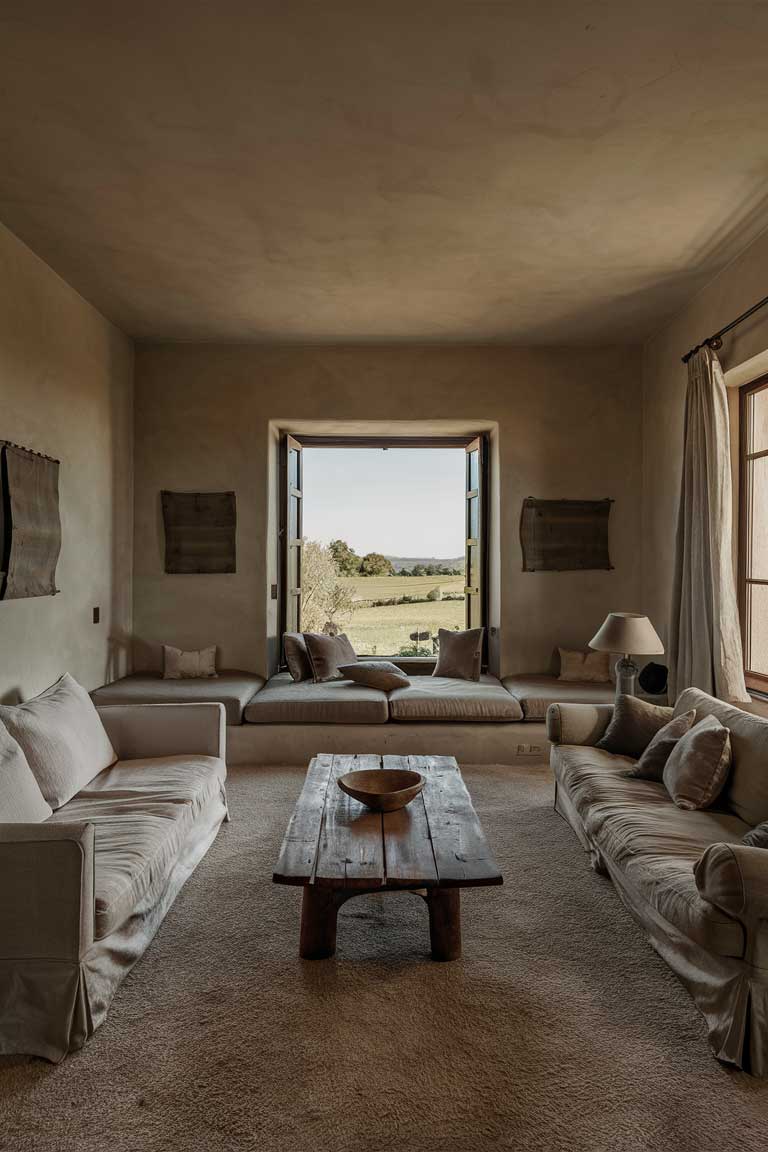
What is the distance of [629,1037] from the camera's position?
216 cm

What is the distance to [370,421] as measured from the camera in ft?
→ 19.2

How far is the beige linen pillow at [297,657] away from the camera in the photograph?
18.4ft

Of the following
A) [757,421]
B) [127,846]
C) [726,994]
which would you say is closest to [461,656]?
[757,421]

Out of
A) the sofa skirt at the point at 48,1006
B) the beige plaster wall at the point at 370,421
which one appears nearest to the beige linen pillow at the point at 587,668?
the beige plaster wall at the point at 370,421

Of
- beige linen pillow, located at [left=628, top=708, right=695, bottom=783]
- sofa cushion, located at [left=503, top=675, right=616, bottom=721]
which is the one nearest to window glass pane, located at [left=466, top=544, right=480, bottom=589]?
sofa cushion, located at [left=503, top=675, right=616, bottom=721]

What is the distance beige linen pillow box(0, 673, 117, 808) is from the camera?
9.95 feet

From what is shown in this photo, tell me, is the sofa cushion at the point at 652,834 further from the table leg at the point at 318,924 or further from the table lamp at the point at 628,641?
the table leg at the point at 318,924

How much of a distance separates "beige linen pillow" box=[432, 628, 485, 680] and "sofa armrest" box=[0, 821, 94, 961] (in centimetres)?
390

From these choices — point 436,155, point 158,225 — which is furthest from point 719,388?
point 158,225

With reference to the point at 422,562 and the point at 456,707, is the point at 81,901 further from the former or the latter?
the point at 422,562

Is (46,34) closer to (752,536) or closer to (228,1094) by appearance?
(228,1094)

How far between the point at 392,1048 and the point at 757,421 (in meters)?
3.74

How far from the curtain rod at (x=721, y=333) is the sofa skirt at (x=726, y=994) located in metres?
2.93

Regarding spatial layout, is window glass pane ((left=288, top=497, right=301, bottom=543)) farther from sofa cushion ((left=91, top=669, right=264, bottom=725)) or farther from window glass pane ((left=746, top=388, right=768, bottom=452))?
window glass pane ((left=746, top=388, right=768, bottom=452))
